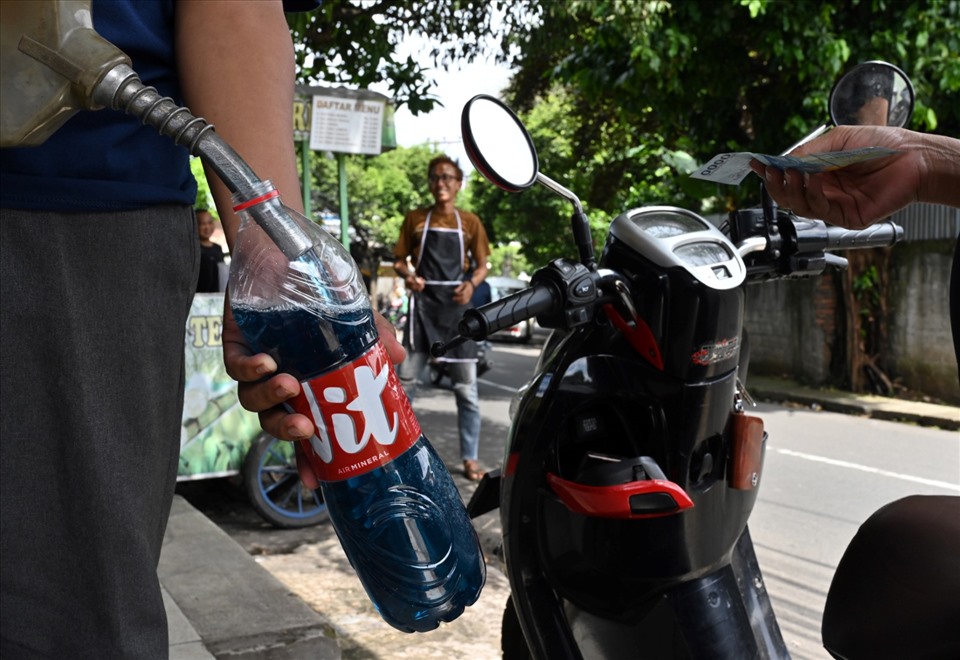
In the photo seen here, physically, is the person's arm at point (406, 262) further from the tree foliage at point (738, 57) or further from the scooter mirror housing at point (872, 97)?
the scooter mirror housing at point (872, 97)

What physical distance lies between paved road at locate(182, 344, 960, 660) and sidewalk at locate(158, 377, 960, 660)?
14.1 inches

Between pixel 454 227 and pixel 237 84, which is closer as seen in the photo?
pixel 237 84

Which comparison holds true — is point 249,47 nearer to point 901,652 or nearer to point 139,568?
point 139,568

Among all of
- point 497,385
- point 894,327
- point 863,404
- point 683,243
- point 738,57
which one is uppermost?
point 738,57

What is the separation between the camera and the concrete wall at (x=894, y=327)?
1039 centimetres

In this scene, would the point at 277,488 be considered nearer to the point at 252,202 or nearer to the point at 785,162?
the point at 252,202

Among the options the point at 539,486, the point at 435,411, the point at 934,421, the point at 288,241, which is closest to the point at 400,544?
the point at 288,241

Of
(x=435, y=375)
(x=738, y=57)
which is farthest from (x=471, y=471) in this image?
(x=738, y=57)

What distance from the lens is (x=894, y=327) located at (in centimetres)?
1103

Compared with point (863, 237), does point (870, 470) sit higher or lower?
lower

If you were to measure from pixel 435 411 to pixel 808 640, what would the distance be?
6.25 metres

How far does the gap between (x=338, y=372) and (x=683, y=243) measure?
856mm

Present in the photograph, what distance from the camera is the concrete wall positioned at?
10.4 metres

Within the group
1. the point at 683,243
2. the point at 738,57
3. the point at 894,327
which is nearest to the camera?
the point at 683,243
